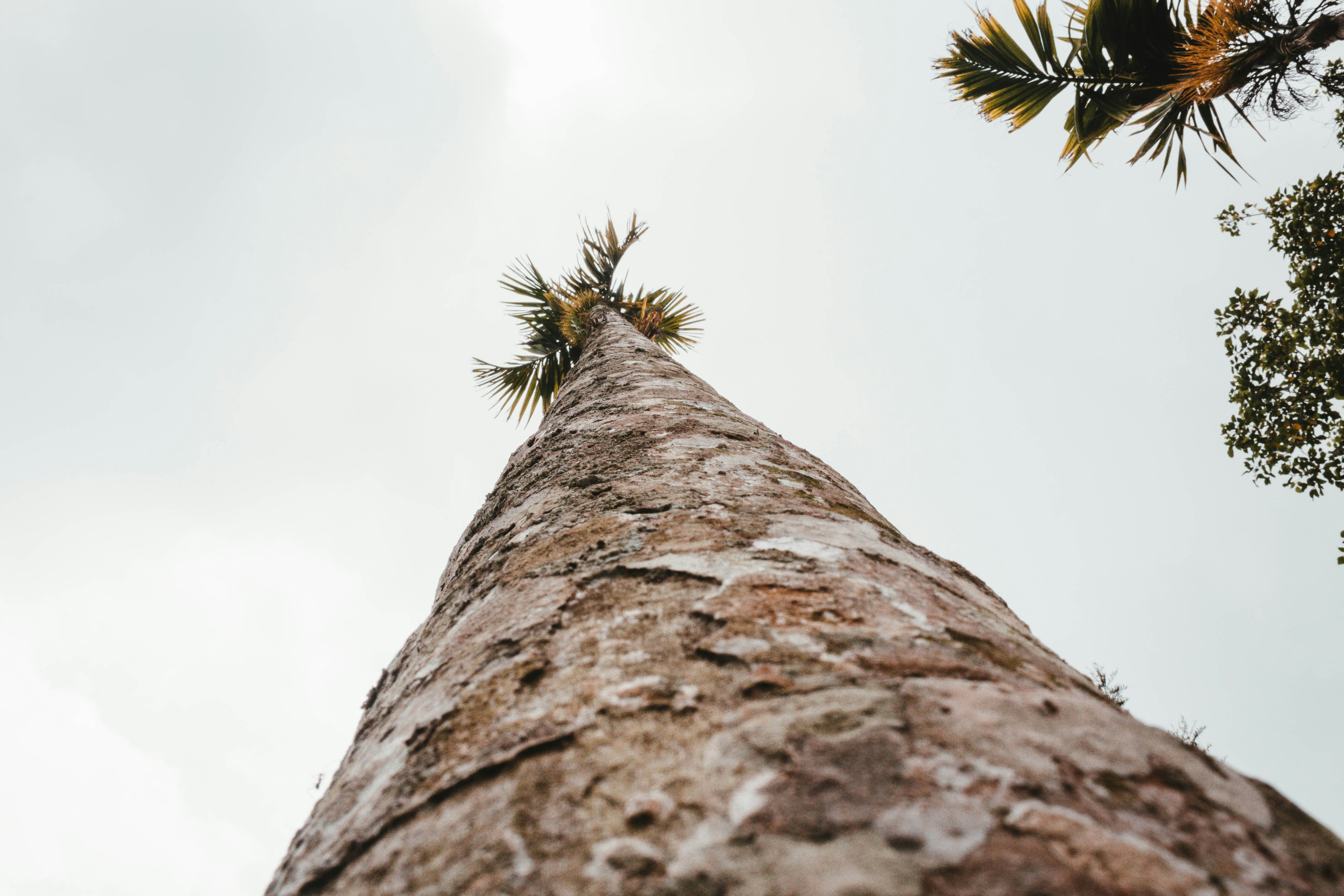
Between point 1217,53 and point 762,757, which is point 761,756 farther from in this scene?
point 1217,53

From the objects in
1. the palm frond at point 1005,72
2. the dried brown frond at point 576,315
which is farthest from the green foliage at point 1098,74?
the dried brown frond at point 576,315

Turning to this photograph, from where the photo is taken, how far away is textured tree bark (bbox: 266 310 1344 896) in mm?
490

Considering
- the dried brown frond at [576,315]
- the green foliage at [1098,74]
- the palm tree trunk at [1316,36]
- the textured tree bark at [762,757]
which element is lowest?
the textured tree bark at [762,757]

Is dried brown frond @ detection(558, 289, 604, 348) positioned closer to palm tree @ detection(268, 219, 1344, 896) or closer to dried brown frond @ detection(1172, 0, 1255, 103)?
dried brown frond @ detection(1172, 0, 1255, 103)

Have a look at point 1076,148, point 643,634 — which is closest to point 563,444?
point 643,634

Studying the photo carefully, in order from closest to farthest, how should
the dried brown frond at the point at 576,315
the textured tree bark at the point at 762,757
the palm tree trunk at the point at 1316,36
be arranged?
the textured tree bark at the point at 762,757
the palm tree trunk at the point at 1316,36
the dried brown frond at the point at 576,315

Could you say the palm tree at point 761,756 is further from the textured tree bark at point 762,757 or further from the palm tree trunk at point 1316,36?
the palm tree trunk at point 1316,36

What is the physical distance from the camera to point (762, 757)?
23.2 inches

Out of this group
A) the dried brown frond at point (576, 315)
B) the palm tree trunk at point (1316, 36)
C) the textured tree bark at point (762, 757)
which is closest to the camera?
the textured tree bark at point (762, 757)

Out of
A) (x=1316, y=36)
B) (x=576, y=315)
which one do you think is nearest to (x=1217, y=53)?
(x=1316, y=36)

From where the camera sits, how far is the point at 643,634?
830mm

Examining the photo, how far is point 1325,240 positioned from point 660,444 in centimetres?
553

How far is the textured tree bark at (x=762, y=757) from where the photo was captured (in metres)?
0.49

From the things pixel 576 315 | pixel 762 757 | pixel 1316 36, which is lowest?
pixel 762 757
